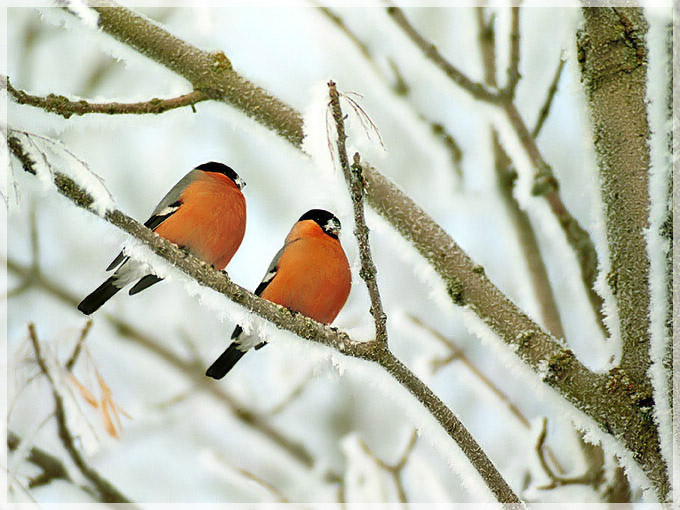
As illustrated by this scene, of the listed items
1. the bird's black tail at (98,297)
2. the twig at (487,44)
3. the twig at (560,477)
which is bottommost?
the bird's black tail at (98,297)

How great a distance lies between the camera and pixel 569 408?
96.8 inches

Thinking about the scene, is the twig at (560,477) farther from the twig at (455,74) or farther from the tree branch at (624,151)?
the twig at (455,74)

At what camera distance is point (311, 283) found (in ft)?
13.0

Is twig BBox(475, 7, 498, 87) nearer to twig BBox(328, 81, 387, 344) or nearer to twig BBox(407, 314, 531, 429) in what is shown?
twig BBox(407, 314, 531, 429)

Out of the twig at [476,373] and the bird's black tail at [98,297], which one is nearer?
the bird's black tail at [98,297]

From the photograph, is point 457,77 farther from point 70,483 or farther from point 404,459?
point 70,483

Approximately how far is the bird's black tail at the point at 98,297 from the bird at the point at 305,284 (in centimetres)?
63

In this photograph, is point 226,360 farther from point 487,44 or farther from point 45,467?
point 487,44

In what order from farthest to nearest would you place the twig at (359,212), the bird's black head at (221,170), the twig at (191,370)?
1. the twig at (191,370)
2. the bird's black head at (221,170)
3. the twig at (359,212)

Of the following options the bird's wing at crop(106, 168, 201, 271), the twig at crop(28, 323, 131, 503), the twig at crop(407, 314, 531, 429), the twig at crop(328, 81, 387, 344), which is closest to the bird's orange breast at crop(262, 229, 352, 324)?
the twig at crop(407, 314, 531, 429)

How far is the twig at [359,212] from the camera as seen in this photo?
72.9 inches

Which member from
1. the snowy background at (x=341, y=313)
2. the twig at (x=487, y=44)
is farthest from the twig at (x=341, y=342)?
the twig at (x=487, y=44)

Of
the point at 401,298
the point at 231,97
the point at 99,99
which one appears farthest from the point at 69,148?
the point at 401,298

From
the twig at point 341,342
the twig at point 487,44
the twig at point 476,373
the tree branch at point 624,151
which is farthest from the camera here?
the twig at point 487,44
